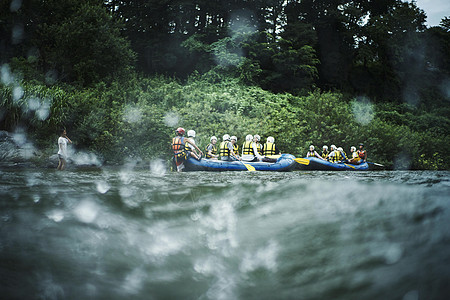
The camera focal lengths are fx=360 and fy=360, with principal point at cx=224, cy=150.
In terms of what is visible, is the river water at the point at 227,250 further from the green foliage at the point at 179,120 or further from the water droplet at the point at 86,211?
the green foliage at the point at 179,120

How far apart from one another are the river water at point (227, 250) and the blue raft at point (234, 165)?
731cm

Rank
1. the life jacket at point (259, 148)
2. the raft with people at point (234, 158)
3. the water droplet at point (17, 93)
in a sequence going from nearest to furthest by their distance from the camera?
the raft with people at point (234, 158) → the life jacket at point (259, 148) → the water droplet at point (17, 93)

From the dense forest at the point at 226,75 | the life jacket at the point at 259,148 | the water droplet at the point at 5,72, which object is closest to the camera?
the life jacket at the point at 259,148

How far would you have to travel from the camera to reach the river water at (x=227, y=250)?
7.00 feet

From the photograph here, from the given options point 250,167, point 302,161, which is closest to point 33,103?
point 250,167

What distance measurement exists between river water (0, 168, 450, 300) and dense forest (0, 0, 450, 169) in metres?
12.6

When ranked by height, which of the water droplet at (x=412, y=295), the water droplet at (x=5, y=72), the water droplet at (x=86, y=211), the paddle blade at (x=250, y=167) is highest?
the water droplet at (x=5, y=72)

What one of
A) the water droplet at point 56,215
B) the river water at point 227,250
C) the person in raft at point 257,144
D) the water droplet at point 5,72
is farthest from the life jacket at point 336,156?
the water droplet at point 5,72

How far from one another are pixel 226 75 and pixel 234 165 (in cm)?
1319

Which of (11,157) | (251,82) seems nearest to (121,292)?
(11,157)

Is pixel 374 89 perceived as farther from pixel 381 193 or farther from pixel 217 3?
pixel 381 193

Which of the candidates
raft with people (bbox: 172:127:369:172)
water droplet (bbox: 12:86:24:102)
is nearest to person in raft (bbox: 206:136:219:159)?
raft with people (bbox: 172:127:369:172)

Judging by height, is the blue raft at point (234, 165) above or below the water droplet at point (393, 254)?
below

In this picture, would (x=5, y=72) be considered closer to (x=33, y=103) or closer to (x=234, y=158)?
(x=33, y=103)
